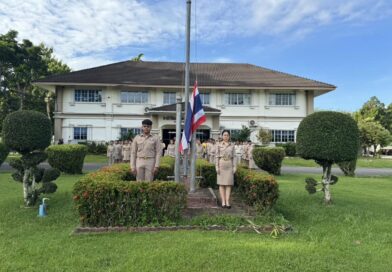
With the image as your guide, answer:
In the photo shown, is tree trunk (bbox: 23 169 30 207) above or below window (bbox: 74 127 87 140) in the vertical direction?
below

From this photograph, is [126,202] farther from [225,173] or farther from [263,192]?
[263,192]

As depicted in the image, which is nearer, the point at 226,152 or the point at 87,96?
the point at 226,152

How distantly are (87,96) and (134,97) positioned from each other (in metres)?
3.63

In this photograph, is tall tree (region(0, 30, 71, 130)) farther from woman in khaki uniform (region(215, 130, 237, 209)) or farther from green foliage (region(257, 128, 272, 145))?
woman in khaki uniform (region(215, 130, 237, 209))

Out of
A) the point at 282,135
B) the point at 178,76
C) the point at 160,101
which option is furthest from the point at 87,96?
the point at 282,135

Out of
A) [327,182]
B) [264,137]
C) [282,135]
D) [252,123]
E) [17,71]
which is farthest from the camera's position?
[17,71]

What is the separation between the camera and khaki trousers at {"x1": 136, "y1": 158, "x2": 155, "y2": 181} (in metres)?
7.73

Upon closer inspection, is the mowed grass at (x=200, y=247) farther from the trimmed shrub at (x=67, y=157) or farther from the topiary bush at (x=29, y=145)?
the trimmed shrub at (x=67, y=157)

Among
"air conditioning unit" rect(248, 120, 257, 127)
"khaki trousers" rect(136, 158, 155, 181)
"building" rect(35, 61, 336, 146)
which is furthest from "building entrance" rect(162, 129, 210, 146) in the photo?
"khaki trousers" rect(136, 158, 155, 181)

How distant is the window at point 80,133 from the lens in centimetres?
2977

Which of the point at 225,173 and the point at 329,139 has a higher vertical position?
the point at 329,139

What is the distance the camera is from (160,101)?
3052 centimetres

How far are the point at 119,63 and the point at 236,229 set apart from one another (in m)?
31.1

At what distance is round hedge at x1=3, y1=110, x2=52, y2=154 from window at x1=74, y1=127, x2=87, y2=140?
2162 cm
